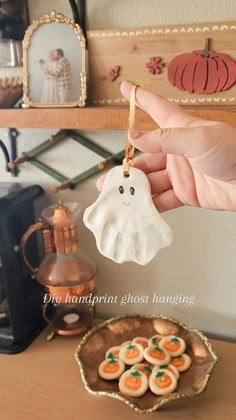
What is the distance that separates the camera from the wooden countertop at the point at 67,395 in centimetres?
→ 75

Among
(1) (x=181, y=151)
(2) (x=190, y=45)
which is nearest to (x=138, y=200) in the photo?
(1) (x=181, y=151)

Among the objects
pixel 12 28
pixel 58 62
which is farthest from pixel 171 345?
pixel 12 28

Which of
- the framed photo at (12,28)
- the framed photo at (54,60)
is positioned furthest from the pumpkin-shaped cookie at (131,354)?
the framed photo at (12,28)

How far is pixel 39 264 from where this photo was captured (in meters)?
1.05

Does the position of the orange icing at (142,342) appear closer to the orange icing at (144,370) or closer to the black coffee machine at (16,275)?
the orange icing at (144,370)

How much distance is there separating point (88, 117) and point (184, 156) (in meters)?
0.30

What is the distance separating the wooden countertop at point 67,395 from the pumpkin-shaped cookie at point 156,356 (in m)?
0.09

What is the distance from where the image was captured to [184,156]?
0.49m

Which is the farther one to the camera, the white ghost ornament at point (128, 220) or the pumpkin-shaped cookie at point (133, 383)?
the pumpkin-shaped cookie at point (133, 383)

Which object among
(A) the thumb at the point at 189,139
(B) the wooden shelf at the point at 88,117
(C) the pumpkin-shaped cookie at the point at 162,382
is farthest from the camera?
(C) the pumpkin-shaped cookie at the point at 162,382

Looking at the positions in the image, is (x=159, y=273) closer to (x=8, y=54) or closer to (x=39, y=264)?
(x=39, y=264)

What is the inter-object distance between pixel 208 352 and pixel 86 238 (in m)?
0.41

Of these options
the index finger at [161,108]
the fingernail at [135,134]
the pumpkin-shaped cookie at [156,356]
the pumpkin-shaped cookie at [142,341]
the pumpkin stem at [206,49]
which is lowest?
the pumpkin-shaped cookie at [142,341]

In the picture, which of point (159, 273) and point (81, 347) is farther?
point (159, 273)
